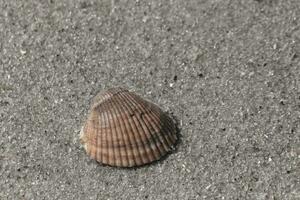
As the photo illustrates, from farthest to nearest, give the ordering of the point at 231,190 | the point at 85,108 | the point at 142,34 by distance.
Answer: the point at 142,34, the point at 85,108, the point at 231,190

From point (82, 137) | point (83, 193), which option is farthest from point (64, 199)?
point (82, 137)

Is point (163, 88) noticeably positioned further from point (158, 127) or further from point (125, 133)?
point (125, 133)

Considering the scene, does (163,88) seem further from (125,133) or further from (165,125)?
(125,133)

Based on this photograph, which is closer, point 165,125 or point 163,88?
point 165,125

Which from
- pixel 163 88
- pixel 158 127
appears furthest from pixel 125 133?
pixel 163 88

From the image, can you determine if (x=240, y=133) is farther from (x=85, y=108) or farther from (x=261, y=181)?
(x=85, y=108)

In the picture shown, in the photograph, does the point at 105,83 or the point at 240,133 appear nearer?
the point at 240,133

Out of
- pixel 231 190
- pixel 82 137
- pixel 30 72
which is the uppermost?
pixel 30 72

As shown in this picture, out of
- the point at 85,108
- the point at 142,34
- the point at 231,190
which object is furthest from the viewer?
the point at 142,34
